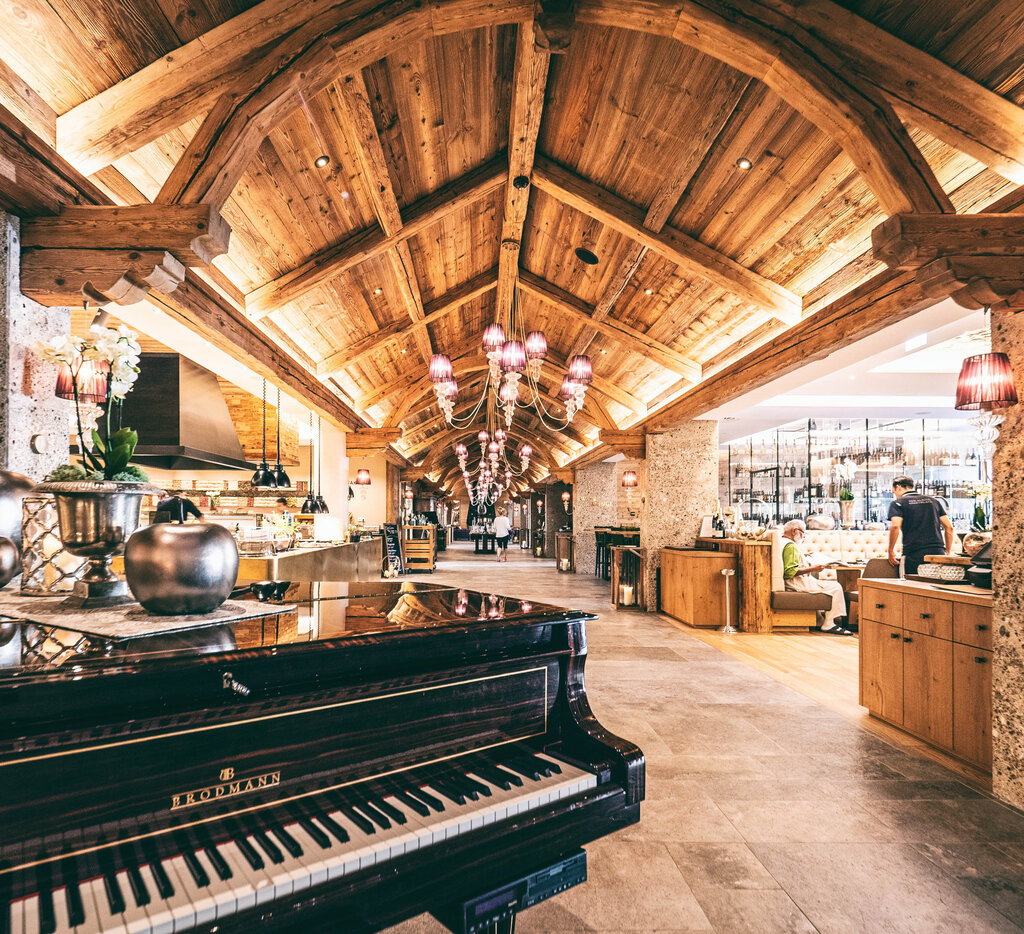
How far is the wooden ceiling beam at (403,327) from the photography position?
301 inches

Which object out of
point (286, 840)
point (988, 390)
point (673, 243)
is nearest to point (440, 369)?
point (673, 243)

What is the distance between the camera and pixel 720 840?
2504 millimetres

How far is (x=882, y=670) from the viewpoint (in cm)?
400

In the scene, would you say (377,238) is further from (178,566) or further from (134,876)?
(134,876)

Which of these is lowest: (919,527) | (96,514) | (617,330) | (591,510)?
(591,510)

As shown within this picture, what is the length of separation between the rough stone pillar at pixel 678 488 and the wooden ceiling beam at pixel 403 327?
3.59 m

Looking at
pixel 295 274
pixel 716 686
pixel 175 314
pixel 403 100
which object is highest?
pixel 403 100

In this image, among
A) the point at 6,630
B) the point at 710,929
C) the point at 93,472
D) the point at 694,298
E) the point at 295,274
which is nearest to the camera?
the point at 6,630

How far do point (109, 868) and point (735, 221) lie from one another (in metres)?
5.42

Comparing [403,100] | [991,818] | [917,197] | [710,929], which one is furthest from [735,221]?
[710,929]

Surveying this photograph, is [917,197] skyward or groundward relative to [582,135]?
groundward

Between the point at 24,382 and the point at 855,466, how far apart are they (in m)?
14.4

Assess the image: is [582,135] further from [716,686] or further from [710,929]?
[710,929]

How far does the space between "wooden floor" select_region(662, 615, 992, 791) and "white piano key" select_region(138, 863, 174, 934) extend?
375 centimetres
